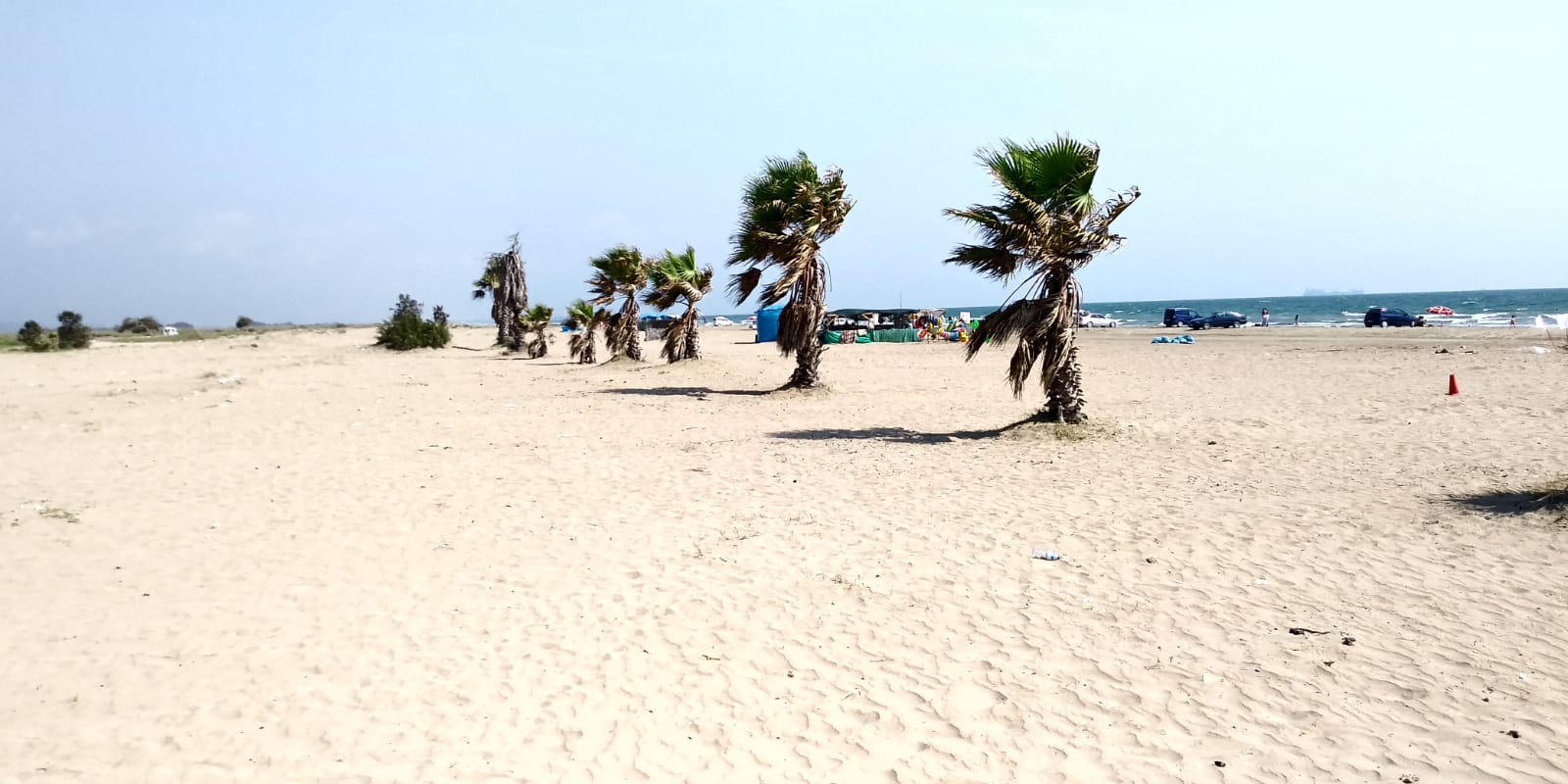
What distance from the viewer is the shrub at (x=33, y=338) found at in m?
38.8

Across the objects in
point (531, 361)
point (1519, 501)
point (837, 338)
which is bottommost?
point (1519, 501)

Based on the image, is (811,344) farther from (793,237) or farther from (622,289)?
(622,289)

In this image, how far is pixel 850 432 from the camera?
13.9 meters

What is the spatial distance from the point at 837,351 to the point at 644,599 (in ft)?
91.6

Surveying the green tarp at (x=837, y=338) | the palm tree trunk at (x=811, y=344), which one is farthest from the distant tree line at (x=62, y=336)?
the palm tree trunk at (x=811, y=344)

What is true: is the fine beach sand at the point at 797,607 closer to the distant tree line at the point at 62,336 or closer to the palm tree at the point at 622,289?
the palm tree at the point at 622,289

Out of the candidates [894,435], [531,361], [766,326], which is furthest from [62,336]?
[894,435]

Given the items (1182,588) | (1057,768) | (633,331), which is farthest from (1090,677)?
(633,331)

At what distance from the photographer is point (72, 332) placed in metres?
41.9

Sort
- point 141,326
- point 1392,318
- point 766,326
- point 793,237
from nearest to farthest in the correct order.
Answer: point 793,237 < point 766,326 < point 1392,318 < point 141,326

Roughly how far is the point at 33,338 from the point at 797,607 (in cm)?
4708

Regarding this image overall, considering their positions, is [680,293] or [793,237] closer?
[793,237]

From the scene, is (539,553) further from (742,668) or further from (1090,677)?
(1090,677)

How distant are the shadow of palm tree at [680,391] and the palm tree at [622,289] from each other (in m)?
8.18
